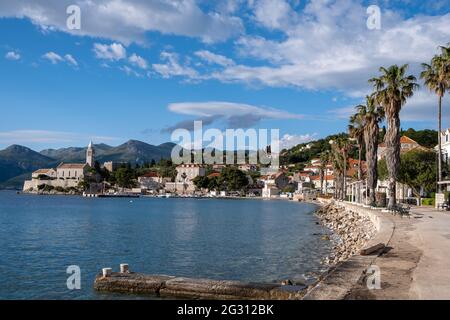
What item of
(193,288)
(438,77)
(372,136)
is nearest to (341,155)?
(372,136)

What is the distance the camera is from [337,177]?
91.8m

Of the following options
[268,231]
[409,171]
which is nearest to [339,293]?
[268,231]

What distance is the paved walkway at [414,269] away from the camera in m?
10.6

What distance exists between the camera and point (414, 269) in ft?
44.3

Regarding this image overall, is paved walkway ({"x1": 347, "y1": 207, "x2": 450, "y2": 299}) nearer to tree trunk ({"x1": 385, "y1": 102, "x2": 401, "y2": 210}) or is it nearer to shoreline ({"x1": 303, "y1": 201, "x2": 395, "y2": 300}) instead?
shoreline ({"x1": 303, "y1": 201, "x2": 395, "y2": 300})

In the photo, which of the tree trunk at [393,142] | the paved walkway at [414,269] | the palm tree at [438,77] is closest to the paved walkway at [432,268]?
the paved walkway at [414,269]

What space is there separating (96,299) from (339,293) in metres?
8.30

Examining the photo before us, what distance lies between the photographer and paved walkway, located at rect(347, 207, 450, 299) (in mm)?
10648

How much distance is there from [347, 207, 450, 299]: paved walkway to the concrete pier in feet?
7.98

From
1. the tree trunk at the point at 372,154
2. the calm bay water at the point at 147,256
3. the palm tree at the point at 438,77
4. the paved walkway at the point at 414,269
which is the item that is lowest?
the calm bay water at the point at 147,256

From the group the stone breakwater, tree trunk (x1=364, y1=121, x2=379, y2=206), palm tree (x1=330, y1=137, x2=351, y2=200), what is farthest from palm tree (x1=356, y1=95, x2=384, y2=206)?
palm tree (x1=330, y1=137, x2=351, y2=200)

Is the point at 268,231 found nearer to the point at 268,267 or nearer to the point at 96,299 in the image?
the point at 268,267

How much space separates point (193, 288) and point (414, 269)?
6537 mm

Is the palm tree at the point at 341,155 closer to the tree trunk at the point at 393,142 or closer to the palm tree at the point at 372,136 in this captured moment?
the palm tree at the point at 372,136
